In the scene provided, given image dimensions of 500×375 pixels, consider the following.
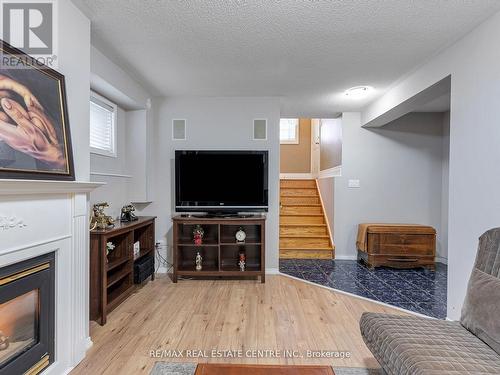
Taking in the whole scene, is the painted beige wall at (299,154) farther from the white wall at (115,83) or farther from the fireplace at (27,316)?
the fireplace at (27,316)

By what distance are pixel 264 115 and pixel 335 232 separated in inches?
90.4

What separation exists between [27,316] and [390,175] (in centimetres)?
489

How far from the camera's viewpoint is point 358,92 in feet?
12.2

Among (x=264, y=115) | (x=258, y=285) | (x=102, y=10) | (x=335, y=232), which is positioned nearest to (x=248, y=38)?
(x=102, y=10)

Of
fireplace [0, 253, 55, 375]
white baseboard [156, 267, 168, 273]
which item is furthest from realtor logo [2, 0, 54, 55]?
white baseboard [156, 267, 168, 273]

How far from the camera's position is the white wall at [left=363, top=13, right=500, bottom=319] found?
2.05 meters

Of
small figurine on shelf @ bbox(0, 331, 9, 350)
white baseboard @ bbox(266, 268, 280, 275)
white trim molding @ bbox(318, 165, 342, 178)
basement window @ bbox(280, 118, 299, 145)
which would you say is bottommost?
white baseboard @ bbox(266, 268, 280, 275)

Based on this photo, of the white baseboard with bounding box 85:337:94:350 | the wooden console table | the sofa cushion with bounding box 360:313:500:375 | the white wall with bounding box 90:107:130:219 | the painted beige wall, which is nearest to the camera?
the sofa cushion with bounding box 360:313:500:375

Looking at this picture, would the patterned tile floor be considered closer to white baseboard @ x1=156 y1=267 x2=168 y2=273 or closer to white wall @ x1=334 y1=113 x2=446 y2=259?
white wall @ x1=334 y1=113 x2=446 y2=259

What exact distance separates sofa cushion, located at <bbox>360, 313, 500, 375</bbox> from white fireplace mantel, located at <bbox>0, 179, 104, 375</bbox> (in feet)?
6.00

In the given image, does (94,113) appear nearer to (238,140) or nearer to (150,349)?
(238,140)

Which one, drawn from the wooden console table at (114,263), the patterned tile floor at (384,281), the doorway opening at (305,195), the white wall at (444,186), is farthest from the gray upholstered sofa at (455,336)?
the white wall at (444,186)

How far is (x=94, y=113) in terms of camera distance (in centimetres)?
309

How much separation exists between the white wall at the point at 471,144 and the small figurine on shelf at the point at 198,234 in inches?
103
